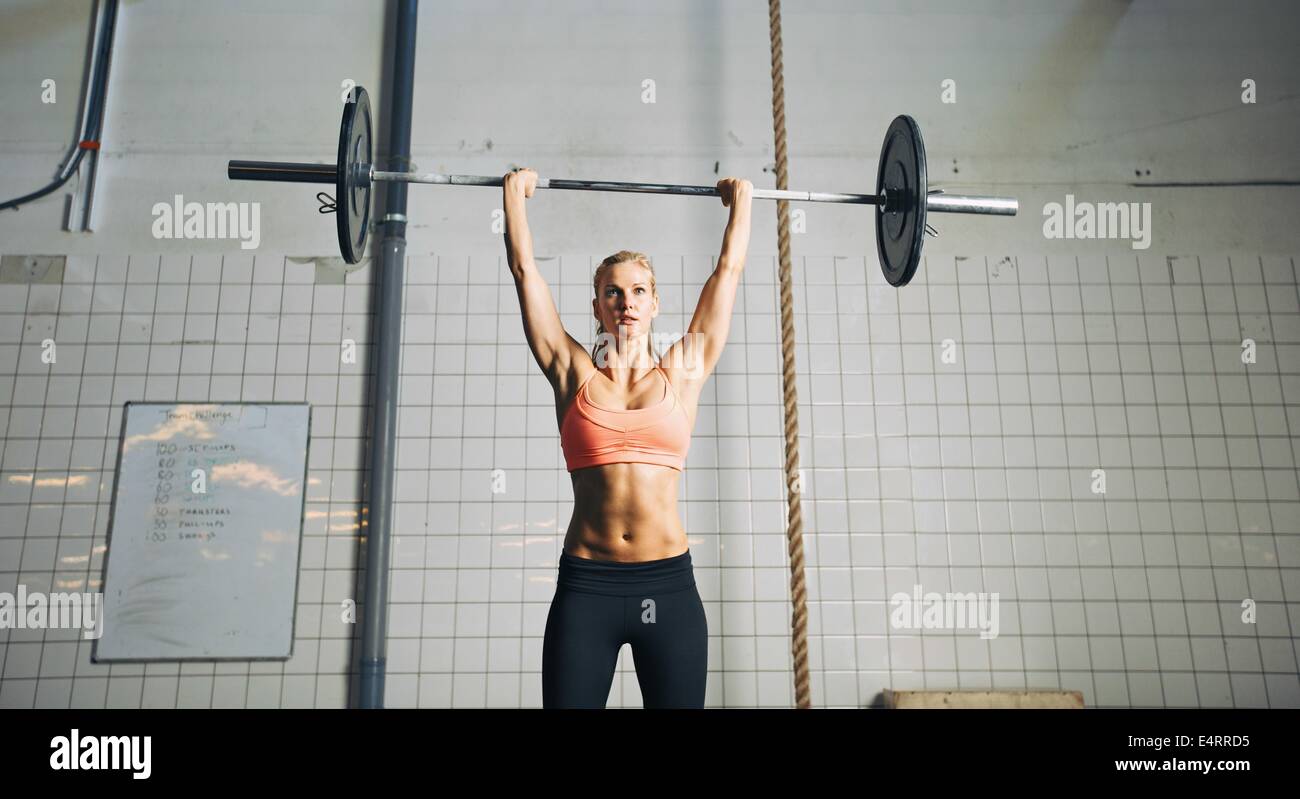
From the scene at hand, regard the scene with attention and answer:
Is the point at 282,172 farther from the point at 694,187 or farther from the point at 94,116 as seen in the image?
the point at 94,116

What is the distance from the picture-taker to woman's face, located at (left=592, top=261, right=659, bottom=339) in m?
1.89

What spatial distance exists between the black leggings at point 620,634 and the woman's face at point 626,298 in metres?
0.54

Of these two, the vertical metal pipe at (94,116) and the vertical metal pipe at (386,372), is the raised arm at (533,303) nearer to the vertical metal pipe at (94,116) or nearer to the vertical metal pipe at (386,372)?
the vertical metal pipe at (386,372)

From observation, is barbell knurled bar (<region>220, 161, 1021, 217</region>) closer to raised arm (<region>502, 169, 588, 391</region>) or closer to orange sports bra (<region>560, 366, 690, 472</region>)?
raised arm (<region>502, 169, 588, 391</region>)

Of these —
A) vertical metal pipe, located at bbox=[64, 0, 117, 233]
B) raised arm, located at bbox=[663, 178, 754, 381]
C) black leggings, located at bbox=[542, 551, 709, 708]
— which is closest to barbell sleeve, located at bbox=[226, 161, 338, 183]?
raised arm, located at bbox=[663, 178, 754, 381]

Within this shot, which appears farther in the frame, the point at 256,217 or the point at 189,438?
the point at 256,217

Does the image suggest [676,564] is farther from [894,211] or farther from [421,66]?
[421,66]

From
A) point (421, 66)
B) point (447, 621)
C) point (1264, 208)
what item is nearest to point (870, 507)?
point (447, 621)

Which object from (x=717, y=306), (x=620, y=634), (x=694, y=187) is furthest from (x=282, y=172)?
(x=620, y=634)

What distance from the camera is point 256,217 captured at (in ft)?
11.7

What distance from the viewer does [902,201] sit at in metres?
2.03

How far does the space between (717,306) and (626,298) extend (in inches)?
8.3

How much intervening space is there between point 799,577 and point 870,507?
1.43 metres

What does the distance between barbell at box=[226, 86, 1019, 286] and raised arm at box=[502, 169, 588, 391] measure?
2.8 inches
